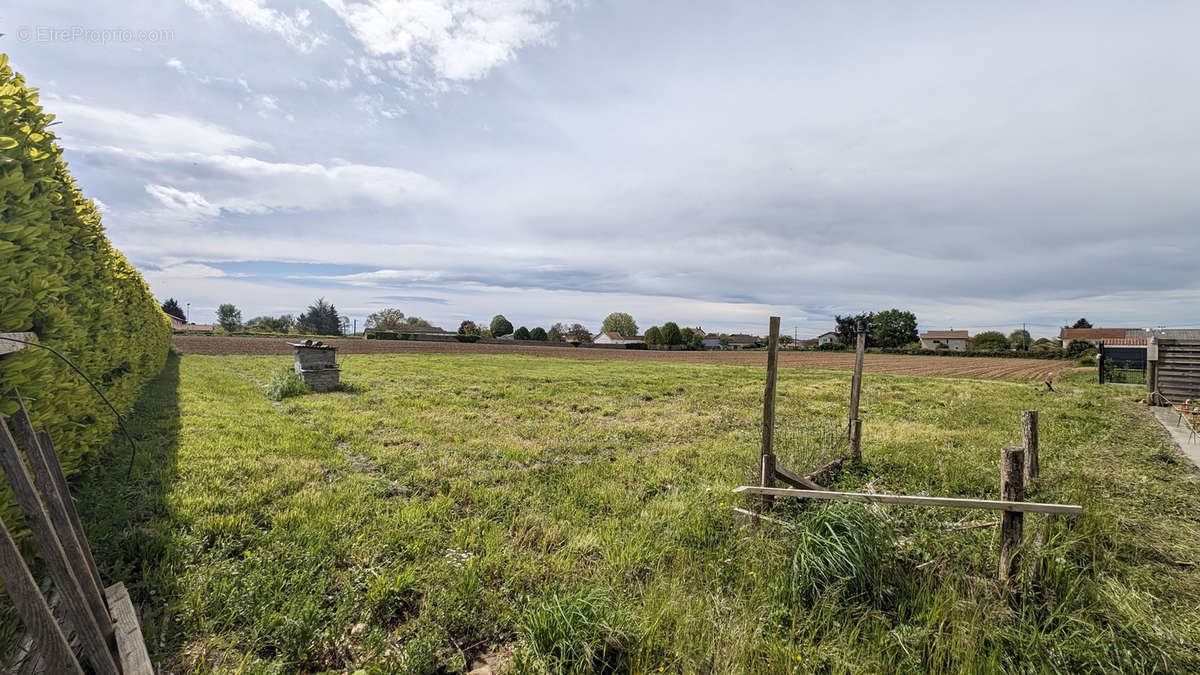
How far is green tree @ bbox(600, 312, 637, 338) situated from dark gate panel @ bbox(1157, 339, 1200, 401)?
108707 mm

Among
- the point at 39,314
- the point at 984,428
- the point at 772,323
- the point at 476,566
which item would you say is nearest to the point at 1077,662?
the point at 772,323

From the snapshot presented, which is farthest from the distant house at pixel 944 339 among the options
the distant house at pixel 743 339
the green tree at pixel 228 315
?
the green tree at pixel 228 315

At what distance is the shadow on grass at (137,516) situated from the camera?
2.92 meters

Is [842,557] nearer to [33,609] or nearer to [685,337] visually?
[33,609]

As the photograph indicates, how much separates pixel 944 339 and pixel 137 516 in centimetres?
13801

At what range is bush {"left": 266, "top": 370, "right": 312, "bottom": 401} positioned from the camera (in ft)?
35.0

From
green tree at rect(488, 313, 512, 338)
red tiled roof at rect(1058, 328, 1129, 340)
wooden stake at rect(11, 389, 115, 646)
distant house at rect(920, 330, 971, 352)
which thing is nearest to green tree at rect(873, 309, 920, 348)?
distant house at rect(920, 330, 971, 352)

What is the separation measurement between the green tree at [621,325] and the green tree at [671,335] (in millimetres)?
26110

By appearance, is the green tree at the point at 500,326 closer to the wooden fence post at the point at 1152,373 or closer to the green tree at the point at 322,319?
the green tree at the point at 322,319

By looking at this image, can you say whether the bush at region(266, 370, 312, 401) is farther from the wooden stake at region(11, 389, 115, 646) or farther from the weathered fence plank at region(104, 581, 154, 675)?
the wooden stake at region(11, 389, 115, 646)

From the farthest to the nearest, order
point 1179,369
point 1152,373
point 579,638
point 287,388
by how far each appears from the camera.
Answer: point 1152,373 → point 1179,369 → point 287,388 → point 579,638

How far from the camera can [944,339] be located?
357ft

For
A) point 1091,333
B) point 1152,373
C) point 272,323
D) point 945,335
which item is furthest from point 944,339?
point 272,323

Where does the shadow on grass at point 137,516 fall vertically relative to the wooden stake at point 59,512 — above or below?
below
